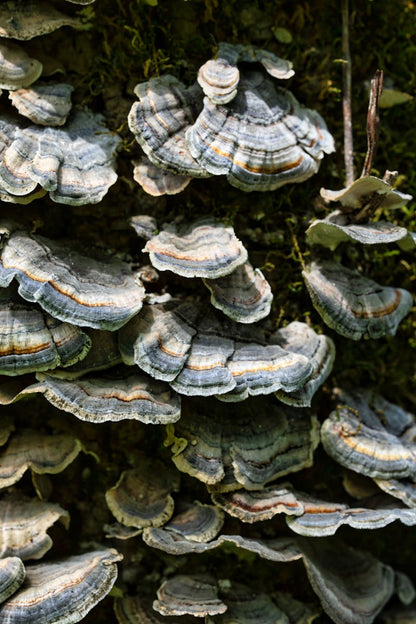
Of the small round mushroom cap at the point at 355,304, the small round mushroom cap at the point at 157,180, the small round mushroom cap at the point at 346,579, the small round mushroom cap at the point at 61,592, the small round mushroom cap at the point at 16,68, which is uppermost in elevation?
the small round mushroom cap at the point at 16,68

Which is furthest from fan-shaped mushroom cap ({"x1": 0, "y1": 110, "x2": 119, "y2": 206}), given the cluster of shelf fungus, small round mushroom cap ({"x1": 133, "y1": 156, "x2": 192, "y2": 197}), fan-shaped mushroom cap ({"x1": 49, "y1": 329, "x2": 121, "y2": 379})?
fan-shaped mushroom cap ({"x1": 49, "y1": 329, "x2": 121, "y2": 379})

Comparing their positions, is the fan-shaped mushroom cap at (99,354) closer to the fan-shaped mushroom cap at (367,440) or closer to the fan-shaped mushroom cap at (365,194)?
the fan-shaped mushroom cap at (367,440)

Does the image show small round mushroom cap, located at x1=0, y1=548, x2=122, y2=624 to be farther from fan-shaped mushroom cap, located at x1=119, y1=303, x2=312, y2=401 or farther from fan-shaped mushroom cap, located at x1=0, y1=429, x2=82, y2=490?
fan-shaped mushroom cap, located at x1=119, y1=303, x2=312, y2=401

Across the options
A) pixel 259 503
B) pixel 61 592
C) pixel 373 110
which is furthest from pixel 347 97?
pixel 61 592

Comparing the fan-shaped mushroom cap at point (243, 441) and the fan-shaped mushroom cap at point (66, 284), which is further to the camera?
the fan-shaped mushroom cap at point (243, 441)

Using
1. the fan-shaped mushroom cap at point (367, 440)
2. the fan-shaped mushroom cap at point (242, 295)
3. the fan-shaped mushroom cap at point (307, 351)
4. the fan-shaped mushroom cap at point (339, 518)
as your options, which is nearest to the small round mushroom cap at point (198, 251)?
the fan-shaped mushroom cap at point (242, 295)

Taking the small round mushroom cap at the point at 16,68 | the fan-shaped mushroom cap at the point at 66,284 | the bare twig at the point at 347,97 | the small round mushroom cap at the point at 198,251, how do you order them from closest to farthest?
the fan-shaped mushroom cap at the point at 66,284
the small round mushroom cap at the point at 198,251
the small round mushroom cap at the point at 16,68
the bare twig at the point at 347,97
